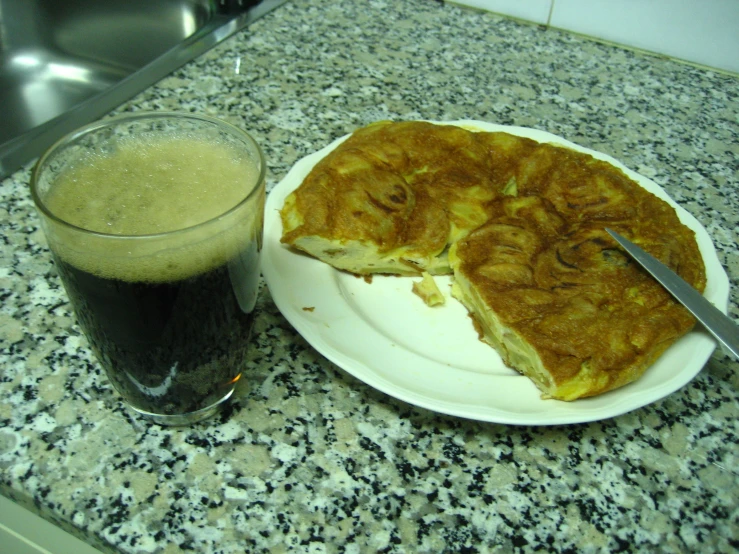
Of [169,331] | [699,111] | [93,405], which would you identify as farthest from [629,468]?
[699,111]

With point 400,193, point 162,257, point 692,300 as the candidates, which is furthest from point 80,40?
point 692,300

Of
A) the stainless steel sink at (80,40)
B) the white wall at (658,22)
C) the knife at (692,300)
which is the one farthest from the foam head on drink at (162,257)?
the white wall at (658,22)

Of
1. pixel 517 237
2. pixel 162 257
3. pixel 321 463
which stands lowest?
pixel 321 463

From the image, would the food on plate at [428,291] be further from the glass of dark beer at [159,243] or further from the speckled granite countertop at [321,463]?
the glass of dark beer at [159,243]

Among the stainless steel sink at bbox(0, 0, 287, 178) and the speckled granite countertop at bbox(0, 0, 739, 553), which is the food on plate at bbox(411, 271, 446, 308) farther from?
the stainless steel sink at bbox(0, 0, 287, 178)

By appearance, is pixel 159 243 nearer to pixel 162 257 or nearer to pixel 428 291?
pixel 162 257

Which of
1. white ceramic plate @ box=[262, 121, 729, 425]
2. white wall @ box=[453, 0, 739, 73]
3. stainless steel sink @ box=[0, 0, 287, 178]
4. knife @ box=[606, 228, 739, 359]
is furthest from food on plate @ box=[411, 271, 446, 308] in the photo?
white wall @ box=[453, 0, 739, 73]
